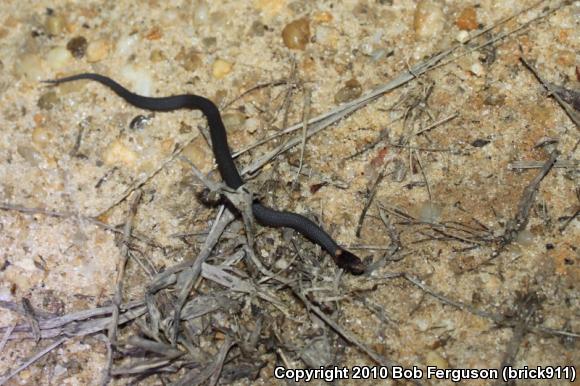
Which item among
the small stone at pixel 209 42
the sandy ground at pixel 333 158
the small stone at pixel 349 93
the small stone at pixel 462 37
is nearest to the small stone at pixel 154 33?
the sandy ground at pixel 333 158

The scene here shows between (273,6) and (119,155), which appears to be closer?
(119,155)

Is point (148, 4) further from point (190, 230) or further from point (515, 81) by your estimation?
point (515, 81)

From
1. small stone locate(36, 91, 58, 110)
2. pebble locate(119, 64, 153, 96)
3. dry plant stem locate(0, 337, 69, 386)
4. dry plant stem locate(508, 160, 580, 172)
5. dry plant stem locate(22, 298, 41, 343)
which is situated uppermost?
pebble locate(119, 64, 153, 96)

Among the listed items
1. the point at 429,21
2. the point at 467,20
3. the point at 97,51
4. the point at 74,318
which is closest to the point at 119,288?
the point at 74,318

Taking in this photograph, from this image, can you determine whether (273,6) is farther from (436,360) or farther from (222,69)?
(436,360)

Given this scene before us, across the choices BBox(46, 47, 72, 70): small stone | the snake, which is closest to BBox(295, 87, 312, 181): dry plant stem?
the snake

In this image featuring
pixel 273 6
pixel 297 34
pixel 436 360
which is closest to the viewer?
pixel 436 360

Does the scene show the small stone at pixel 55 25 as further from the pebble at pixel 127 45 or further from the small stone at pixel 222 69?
the small stone at pixel 222 69

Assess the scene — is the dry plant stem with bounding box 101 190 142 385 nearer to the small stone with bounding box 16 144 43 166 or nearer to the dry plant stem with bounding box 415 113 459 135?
the small stone with bounding box 16 144 43 166
